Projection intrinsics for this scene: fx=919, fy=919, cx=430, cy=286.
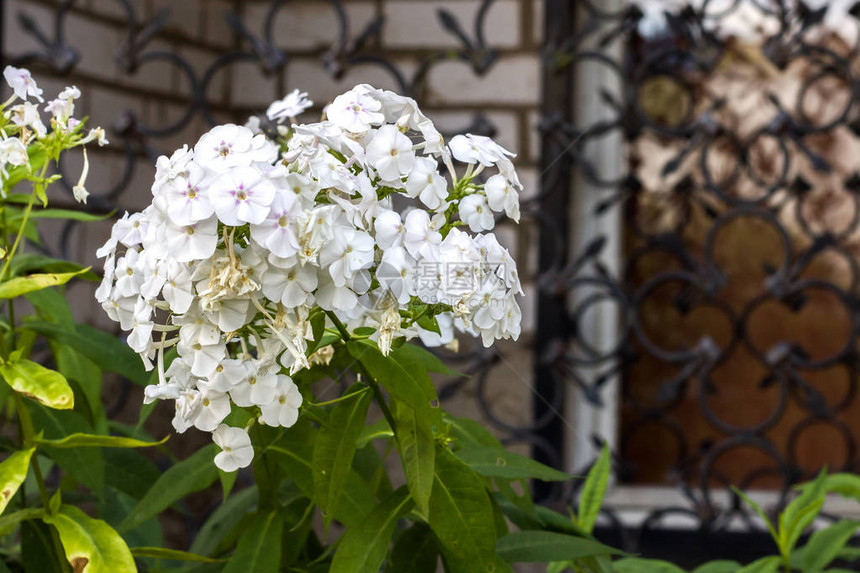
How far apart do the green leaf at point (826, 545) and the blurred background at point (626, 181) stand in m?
0.70

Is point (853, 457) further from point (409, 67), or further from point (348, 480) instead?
point (348, 480)

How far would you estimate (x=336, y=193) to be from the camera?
568mm

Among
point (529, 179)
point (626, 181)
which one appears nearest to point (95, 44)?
point (529, 179)

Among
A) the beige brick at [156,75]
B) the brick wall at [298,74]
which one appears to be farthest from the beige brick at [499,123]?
the beige brick at [156,75]

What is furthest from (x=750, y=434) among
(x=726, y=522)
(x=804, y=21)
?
(x=804, y=21)

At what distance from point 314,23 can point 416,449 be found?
4.83 ft

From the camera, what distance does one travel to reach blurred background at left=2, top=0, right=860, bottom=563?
5.58ft

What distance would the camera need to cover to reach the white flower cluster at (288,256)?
0.52 m

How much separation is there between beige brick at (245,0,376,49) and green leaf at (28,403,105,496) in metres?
1.23

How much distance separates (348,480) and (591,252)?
1.07 metres

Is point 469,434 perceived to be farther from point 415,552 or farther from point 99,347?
point 99,347

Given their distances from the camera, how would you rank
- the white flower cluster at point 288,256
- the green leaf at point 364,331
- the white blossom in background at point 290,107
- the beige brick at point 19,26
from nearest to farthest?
1. the white flower cluster at point 288,256
2. the green leaf at point 364,331
3. the white blossom in background at point 290,107
4. the beige brick at point 19,26

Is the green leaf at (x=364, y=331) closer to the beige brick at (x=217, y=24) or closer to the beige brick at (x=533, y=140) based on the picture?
the beige brick at (x=533, y=140)

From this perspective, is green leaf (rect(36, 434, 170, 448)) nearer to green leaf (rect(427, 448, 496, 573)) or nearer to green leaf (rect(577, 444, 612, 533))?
green leaf (rect(427, 448, 496, 573))
